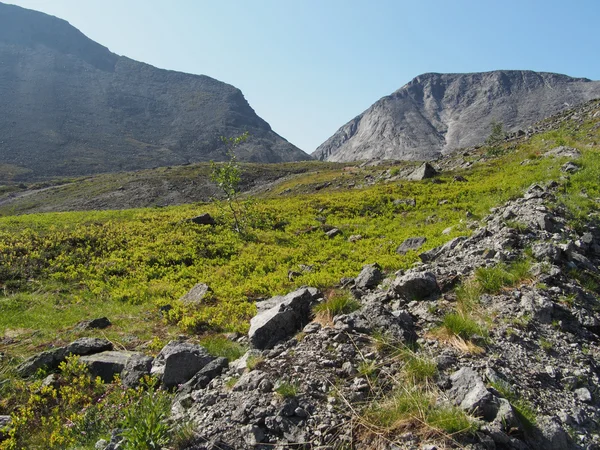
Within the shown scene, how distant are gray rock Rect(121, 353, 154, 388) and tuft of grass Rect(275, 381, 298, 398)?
394 cm

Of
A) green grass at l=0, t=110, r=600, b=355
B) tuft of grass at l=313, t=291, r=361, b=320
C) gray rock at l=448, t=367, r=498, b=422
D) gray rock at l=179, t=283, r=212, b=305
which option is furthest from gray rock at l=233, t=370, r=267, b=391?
gray rock at l=179, t=283, r=212, b=305

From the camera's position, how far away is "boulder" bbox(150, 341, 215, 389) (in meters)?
7.46

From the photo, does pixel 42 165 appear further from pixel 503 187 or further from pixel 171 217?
pixel 503 187

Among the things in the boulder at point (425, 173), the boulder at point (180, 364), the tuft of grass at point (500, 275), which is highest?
the boulder at point (425, 173)

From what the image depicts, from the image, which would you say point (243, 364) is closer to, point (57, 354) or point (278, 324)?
point (278, 324)

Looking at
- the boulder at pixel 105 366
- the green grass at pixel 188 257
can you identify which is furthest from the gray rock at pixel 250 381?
the green grass at pixel 188 257

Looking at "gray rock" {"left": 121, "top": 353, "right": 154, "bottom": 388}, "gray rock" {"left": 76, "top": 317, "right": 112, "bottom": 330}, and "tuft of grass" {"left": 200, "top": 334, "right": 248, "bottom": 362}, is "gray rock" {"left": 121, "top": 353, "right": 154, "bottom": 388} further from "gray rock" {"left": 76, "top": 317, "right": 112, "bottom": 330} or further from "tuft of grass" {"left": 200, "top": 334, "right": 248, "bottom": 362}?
"gray rock" {"left": 76, "top": 317, "right": 112, "bottom": 330}

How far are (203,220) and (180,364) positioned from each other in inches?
783

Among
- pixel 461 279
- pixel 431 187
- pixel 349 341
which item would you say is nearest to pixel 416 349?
pixel 349 341

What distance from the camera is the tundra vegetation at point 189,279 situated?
19.9 feet

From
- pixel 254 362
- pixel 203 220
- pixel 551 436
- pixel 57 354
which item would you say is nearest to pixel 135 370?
pixel 57 354

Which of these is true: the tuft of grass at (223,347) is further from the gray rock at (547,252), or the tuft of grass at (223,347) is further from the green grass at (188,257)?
the gray rock at (547,252)

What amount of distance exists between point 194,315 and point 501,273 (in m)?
9.38

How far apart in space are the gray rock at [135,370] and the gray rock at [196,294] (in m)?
5.49
